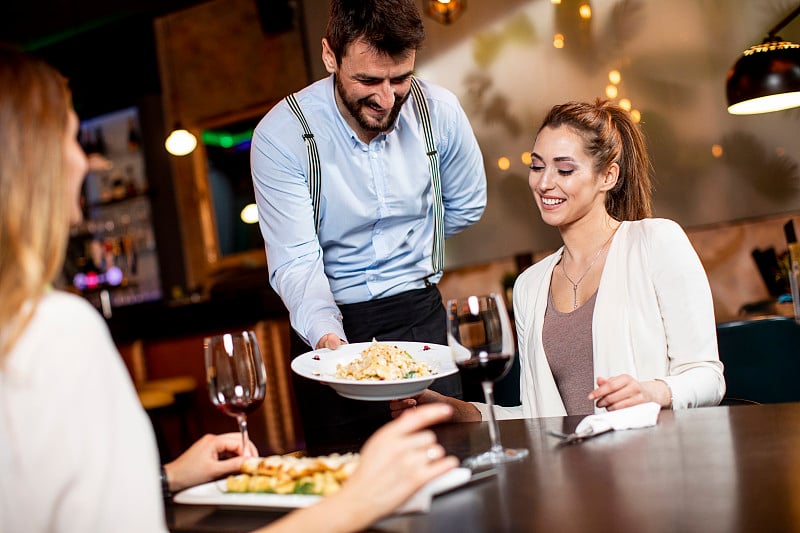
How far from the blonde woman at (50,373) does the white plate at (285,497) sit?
31 centimetres

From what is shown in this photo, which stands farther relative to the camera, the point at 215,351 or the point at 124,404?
the point at 215,351

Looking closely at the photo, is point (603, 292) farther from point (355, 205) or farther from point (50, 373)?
point (50, 373)

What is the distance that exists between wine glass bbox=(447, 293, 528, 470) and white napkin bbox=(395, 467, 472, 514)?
18 cm

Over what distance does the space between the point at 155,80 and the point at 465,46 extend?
3.35 m

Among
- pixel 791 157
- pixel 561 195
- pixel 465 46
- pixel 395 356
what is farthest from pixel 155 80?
pixel 395 356

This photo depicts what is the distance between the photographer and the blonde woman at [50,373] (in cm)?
74

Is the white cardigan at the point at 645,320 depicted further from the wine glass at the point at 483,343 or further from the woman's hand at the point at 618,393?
the wine glass at the point at 483,343

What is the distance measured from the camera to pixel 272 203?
241 cm

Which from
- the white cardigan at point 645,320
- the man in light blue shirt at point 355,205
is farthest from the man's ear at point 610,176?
the man in light blue shirt at point 355,205

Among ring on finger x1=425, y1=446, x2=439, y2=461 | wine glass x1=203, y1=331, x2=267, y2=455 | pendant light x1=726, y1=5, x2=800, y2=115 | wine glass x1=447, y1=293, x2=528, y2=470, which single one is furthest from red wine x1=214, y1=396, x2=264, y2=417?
pendant light x1=726, y1=5, x2=800, y2=115

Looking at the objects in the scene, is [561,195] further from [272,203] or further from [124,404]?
[124,404]

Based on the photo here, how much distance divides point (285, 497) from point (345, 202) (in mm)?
1413

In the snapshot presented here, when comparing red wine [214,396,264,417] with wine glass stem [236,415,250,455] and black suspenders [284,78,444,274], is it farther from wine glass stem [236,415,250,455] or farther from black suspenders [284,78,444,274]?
black suspenders [284,78,444,274]

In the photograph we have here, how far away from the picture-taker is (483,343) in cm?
129
